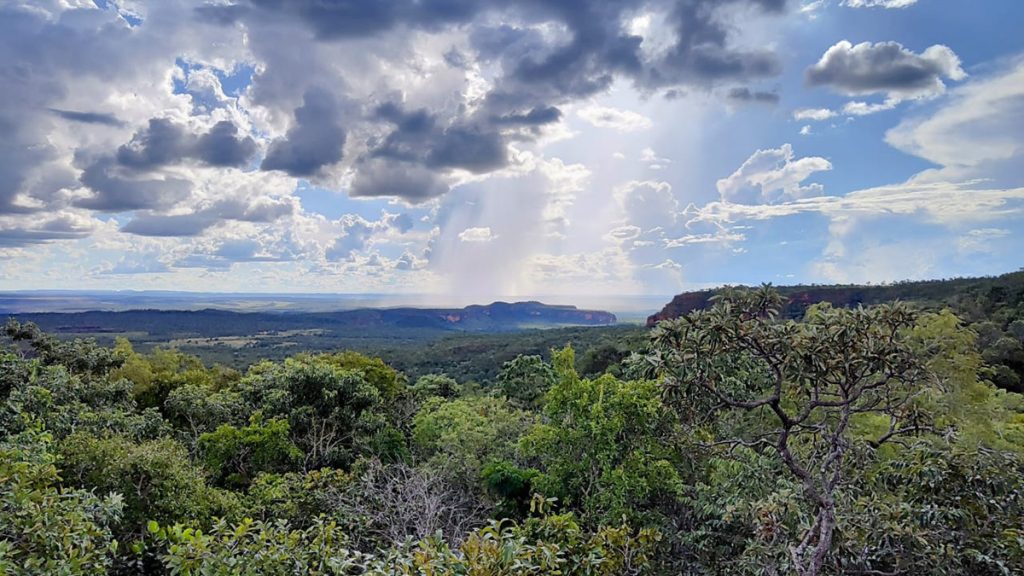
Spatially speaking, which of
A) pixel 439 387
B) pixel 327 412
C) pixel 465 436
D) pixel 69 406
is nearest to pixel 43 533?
pixel 465 436

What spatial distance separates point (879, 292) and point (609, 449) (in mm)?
52241

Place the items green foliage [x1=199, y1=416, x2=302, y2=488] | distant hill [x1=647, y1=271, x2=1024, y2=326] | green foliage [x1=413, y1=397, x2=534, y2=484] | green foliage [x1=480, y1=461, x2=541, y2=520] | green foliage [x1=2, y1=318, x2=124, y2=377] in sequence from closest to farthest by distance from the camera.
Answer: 1. green foliage [x1=480, y1=461, x2=541, y2=520]
2. green foliage [x1=199, y1=416, x2=302, y2=488]
3. green foliage [x1=413, y1=397, x2=534, y2=484]
4. green foliage [x1=2, y1=318, x2=124, y2=377]
5. distant hill [x1=647, y1=271, x2=1024, y2=326]

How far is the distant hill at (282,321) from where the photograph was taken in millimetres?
112000

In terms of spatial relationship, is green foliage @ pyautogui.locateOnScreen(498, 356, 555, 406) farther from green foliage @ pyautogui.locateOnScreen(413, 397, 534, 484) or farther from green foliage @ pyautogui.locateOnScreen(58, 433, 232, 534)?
green foliage @ pyautogui.locateOnScreen(58, 433, 232, 534)

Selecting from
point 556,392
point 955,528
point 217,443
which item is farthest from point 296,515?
point 955,528

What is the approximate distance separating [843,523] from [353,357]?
66.1 feet

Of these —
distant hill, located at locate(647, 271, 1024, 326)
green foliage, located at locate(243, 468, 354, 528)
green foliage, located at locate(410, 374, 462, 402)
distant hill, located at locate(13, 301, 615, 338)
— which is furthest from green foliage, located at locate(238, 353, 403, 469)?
distant hill, located at locate(13, 301, 615, 338)

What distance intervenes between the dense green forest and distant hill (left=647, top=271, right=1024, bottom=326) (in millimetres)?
20577

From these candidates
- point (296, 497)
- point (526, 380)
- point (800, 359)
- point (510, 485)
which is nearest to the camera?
point (800, 359)

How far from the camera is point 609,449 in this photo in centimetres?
1030

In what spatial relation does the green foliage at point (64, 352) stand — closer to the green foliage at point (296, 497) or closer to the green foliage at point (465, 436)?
the green foliage at point (296, 497)

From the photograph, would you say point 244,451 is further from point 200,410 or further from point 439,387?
point 439,387

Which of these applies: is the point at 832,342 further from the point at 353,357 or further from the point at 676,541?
the point at 353,357

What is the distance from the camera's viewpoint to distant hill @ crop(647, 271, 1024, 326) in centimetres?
3981
